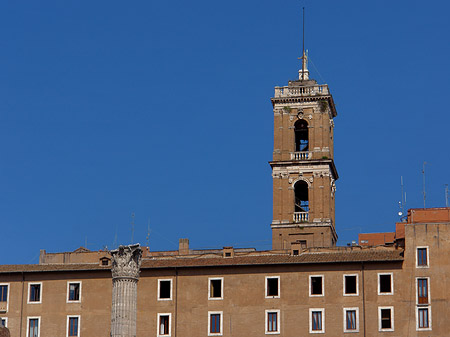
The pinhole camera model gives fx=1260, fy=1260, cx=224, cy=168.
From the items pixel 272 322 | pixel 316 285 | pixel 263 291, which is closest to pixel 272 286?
pixel 263 291

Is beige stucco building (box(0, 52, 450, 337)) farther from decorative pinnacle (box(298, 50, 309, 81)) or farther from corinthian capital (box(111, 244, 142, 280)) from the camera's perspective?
corinthian capital (box(111, 244, 142, 280))

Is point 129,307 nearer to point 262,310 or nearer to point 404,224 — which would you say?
point 262,310

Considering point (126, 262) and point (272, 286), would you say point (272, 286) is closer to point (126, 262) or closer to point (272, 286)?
point (272, 286)

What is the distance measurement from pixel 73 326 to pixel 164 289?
257 inches

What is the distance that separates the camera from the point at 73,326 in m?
83.6

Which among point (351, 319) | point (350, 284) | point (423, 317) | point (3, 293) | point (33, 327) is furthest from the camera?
point (3, 293)

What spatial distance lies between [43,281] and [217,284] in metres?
11.9

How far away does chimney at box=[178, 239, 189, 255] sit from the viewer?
89.4m

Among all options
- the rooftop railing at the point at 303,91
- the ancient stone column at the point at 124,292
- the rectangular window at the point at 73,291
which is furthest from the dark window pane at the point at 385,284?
the ancient stone column at the point at 124,292

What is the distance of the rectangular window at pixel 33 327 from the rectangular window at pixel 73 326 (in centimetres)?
219

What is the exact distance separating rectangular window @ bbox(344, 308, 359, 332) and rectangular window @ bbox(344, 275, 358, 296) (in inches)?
44.1

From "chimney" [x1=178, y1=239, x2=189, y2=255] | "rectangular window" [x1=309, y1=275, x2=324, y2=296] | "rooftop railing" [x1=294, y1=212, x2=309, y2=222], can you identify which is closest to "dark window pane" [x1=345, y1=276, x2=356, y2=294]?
"rectangular window" [x1=309, y1=275, x2=324, y2=296]

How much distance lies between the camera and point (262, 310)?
3214 inches

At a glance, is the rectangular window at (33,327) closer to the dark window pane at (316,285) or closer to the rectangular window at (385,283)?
the dark window pane at (316,285)
